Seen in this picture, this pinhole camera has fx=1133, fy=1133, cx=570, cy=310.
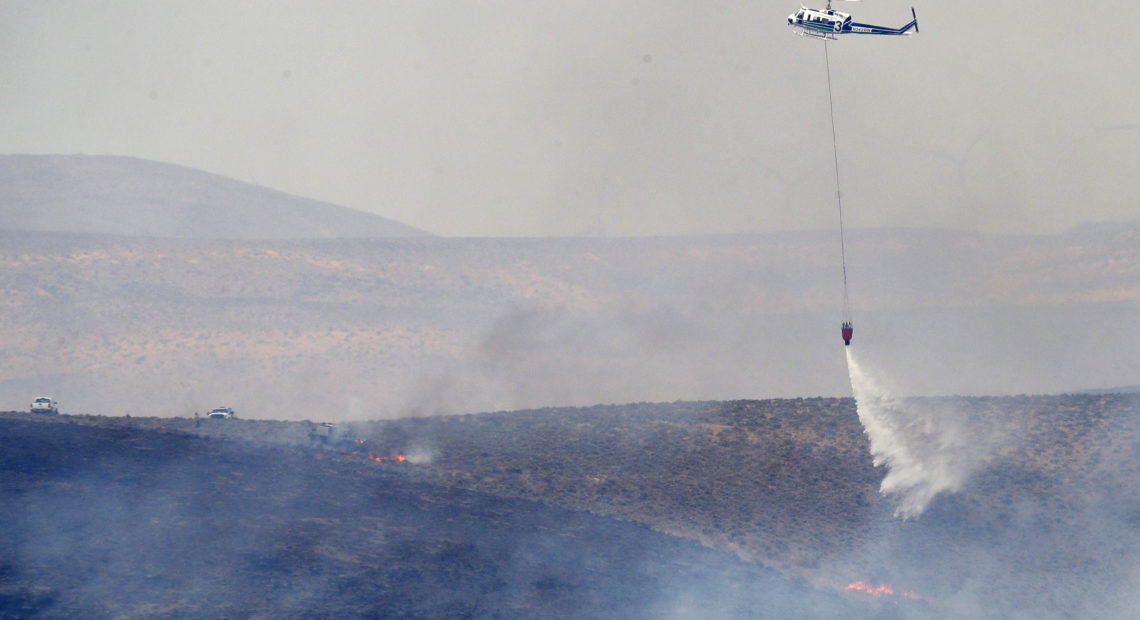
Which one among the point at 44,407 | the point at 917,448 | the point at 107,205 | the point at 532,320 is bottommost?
the point at 917,448

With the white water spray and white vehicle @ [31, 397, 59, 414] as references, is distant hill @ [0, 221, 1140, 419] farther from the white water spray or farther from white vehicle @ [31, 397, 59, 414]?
the white water spray

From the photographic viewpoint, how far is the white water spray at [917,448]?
5650 centimetres

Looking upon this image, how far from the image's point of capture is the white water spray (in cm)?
5650

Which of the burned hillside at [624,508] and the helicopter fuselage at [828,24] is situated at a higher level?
the helicopter fuselage at [828,24]

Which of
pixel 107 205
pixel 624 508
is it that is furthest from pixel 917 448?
pixel 107 205

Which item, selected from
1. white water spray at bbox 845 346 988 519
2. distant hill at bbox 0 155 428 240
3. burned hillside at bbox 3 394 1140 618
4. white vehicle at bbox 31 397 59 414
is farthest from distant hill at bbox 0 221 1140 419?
distant hill at bbox 0 155 428 240

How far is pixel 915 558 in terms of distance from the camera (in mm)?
50219

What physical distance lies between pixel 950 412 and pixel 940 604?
65.2 feet

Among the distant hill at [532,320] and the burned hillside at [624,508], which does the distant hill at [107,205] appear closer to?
the distant hill at [532,320]

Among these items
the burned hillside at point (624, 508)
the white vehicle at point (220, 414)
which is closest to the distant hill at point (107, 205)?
the white vehicle at point (220, 414)

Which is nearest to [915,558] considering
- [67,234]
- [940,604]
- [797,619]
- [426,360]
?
[940,604]

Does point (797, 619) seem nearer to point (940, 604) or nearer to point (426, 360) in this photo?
point (940, 604)

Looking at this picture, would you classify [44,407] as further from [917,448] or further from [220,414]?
[917,448]

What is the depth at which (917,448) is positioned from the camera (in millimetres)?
60594
